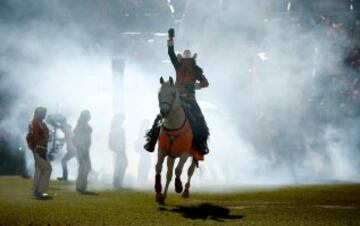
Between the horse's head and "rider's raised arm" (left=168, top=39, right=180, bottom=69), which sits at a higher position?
"rider's raised arm" (left=168, top=39, right=180, bottom=69)

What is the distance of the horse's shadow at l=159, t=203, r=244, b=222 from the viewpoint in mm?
7941

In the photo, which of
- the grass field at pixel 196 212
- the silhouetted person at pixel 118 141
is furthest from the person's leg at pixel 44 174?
the silhouetted person at pixel 118 141

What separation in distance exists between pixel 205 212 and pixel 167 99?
211 cm

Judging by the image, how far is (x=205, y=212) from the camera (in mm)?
8609

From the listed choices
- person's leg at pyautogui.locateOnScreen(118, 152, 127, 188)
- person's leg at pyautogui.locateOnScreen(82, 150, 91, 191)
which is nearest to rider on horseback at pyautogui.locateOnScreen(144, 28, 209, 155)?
person's leg at pyautogui.locateOnScreen(82, 150, 91, 191)

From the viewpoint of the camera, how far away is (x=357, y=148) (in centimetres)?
3875

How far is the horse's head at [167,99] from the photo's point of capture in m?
9.35

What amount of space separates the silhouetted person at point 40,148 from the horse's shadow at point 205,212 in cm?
455

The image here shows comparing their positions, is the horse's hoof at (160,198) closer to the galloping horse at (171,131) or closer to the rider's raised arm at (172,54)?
the galloping horse at (171,131)

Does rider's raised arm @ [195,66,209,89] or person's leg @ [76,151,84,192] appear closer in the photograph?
rider's raised arm @ [195,66,209,89]

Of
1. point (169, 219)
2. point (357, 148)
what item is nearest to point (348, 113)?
point (357, 148)

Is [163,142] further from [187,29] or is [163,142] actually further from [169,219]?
[187,29]

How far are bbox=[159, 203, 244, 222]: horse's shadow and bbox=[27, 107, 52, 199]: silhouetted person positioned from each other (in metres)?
4.55

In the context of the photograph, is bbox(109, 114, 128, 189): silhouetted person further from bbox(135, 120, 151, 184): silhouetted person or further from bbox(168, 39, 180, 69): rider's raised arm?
bbox(168, 39, 180, 69): rider's raised arm
